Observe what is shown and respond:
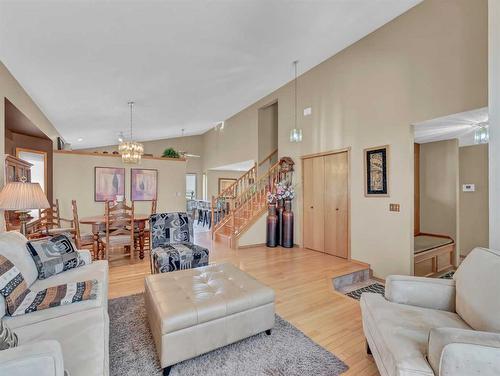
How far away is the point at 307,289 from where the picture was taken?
327 centimetres

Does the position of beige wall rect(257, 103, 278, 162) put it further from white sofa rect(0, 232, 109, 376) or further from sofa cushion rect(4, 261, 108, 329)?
white sofa rect(0, 232, 109, 376)

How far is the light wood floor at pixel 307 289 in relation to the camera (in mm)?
2182

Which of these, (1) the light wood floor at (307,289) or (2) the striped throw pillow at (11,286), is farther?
(1) the light wood floor at (307,289)

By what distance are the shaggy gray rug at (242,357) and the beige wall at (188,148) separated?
901 cm

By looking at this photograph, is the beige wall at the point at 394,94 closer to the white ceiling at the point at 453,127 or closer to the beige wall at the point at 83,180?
the white ceiling at the point at 453,127

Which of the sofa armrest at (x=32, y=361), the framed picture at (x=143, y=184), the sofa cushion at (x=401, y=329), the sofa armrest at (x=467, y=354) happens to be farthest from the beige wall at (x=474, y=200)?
the framed picture at (x=143, y=184)

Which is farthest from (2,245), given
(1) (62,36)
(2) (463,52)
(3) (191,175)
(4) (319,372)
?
(3) (191,175)

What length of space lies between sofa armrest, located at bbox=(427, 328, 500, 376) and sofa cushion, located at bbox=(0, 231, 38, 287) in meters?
2.79

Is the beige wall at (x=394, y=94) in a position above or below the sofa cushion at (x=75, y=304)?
above

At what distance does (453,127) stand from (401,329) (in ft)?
11.0

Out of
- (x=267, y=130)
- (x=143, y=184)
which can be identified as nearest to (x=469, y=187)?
(x=267, y=130)

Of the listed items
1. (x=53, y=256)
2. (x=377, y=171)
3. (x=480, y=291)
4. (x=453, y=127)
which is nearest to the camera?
(x=480, y=291)

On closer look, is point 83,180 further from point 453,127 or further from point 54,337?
point 453,127

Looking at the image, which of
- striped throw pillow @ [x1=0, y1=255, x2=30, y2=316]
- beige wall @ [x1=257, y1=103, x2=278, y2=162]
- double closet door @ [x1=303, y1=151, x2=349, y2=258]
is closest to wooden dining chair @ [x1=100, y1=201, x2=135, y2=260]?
striped throw pillow @ [x1=0, y1=255, x2=30, y2=316]
